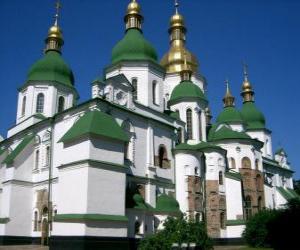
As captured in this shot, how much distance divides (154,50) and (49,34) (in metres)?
9.58

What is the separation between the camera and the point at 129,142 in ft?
83.8

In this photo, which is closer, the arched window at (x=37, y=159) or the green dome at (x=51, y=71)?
the arched window at (x=37, y=159)

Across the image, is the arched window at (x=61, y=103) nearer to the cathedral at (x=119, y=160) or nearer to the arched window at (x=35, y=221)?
the cathedral at (x=119, y=160)

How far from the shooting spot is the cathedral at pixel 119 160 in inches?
829

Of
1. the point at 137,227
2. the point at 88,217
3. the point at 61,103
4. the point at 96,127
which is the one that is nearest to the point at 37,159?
the point at 61,103

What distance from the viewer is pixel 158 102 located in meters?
30.7

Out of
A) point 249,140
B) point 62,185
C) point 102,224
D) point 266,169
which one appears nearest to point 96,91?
point 62,185

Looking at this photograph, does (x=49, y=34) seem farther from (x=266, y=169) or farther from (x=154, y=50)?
(x=266, y=169)

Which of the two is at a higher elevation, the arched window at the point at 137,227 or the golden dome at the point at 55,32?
the golden dome at the point at 55,32

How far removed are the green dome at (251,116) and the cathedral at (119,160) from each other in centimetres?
1113

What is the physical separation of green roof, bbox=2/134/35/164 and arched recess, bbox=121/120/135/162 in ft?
24.1

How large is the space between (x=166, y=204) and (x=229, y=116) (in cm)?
1554

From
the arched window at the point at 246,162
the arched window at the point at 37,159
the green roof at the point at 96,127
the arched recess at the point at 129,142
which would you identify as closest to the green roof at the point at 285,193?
the arched window at the point at 246,162

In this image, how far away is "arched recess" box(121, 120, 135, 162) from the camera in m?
25.3
